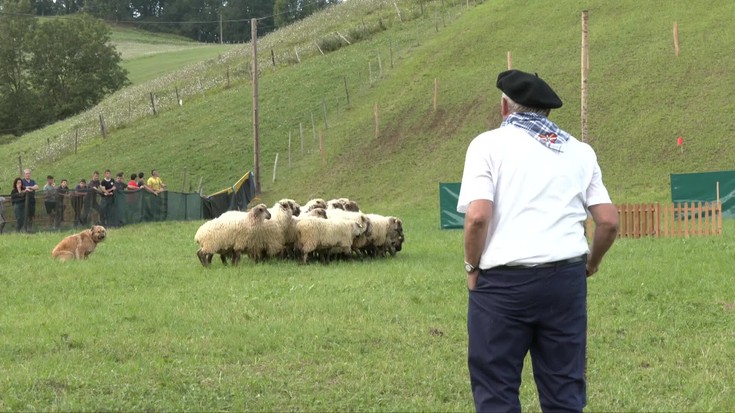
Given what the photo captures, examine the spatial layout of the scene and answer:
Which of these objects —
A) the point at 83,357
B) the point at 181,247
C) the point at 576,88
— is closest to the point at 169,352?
the point at 83,357

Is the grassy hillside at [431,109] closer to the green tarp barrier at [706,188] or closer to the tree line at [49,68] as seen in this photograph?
the green tarp barrier at [706,188]

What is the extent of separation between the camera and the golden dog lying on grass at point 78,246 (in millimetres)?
17250

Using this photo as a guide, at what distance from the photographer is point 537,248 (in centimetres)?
486

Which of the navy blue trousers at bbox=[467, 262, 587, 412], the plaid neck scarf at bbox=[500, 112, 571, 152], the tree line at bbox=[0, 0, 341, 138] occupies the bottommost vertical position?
the navy blue trousers at bbox=[467, 262, 587, 412]

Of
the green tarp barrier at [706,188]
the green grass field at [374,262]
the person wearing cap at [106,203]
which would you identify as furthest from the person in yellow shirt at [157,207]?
the green tarp barrier at [706,188]

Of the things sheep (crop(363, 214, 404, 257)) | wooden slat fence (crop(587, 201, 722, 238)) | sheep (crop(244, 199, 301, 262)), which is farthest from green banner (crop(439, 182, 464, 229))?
sheep (crop(244, 199, 301, 262))

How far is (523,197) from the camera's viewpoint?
16.1 feet

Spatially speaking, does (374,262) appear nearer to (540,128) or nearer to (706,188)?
(540,128)

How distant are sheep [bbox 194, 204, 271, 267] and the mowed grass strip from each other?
33 centimetres

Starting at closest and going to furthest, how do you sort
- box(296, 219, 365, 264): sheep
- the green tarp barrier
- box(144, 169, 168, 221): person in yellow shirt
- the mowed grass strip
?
the mowed grass strip → box(296, 219, 365, 264): sheep → the green tarp barrier → box(144, 169, 168, 221): person in yellow shirt

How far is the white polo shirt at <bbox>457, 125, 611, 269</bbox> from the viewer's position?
16.0 feet

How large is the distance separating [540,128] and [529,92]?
0.21m

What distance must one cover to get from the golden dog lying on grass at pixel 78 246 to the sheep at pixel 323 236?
3.94 m

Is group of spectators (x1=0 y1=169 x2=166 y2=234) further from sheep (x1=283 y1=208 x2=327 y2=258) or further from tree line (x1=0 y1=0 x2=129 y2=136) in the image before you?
tree line (x1=0 y1=0 x2=129 y2=136)
